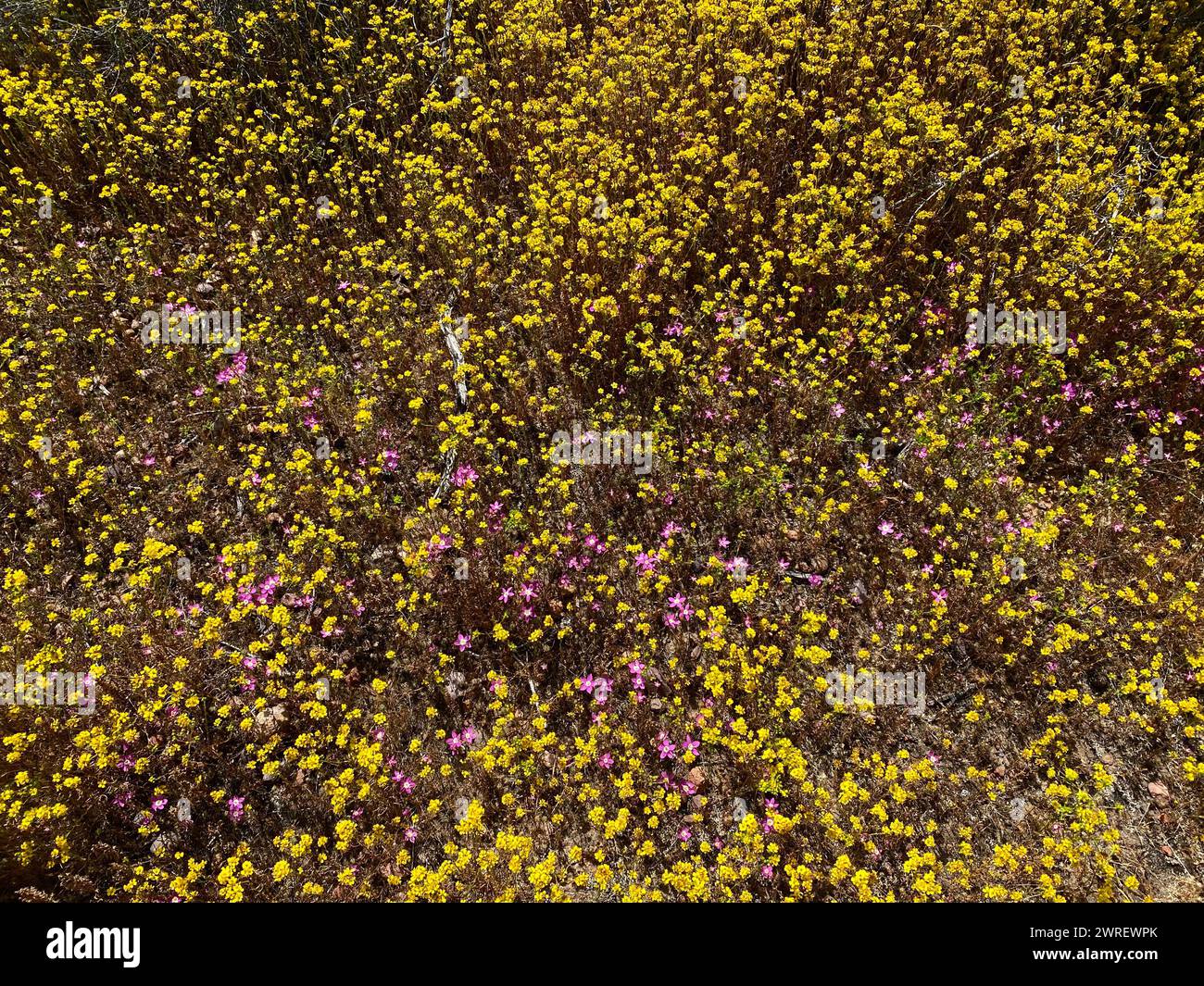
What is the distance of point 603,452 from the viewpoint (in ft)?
19.0

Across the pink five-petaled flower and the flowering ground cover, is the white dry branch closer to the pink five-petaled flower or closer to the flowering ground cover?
the flowering ground cover

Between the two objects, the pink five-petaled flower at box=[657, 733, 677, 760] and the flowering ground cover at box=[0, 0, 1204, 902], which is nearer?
the flowering ground cover at box=[0, 0, 1204, 902]

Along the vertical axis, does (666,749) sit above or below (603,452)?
below

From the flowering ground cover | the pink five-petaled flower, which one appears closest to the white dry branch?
the flowering ground cover

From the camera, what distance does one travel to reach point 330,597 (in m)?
5.19

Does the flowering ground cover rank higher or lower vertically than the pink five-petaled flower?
higher

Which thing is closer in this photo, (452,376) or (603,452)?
(603,452)

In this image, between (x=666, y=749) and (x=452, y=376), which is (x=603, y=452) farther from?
(x=666, y=749)

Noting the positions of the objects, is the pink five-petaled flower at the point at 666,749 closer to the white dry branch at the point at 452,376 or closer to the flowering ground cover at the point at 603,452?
the flowering ground cover at the point at 603,452

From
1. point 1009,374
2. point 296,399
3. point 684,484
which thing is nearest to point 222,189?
point 296,399

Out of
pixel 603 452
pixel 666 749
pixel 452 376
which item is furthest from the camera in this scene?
pixel 452 376

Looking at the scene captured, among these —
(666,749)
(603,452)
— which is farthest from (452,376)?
(666,749)

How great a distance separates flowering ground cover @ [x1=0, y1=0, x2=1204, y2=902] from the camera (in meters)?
4.21

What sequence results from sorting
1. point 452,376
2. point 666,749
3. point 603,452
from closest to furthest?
point 666,749 < point 603,452 < point 452,376
